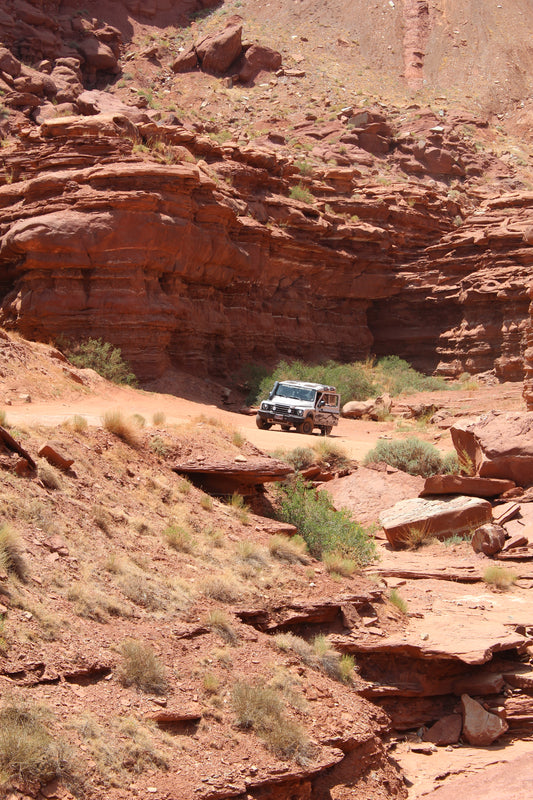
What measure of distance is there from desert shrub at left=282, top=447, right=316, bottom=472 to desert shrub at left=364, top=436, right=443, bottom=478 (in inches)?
51.4

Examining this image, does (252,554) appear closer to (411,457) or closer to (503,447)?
(503,447)

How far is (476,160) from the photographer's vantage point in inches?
1855

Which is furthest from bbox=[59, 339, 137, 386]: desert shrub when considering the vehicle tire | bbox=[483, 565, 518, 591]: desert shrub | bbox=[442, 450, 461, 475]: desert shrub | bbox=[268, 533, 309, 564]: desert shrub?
bbox=[483, 565, 518, 591]: desert shrub

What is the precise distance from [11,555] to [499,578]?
688 cm

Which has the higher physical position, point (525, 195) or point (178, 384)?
point (525, 195)

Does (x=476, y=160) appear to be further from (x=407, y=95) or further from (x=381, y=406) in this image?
(x=381, y=406)

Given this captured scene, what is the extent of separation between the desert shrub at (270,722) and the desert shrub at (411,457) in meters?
11.2

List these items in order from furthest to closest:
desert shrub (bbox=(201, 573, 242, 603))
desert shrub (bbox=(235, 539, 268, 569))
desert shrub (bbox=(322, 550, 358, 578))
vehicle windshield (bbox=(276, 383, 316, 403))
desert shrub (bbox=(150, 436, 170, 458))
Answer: vehicle windshield (bbox=(276, 383, 316, 403)), desert shrub (bbox=(150, 436, 170, 458)), desert shrub (bbox=(322, 550, 358, 578)), desert shrub (bbox=(235, 539, 268, 569)), desert shrub (bbox=(201, 573, 242, 603))

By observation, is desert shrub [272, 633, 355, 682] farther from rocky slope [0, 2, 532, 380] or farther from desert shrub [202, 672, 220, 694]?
rocky slope [0, 2, 532, 380]

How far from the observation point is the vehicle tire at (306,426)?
23.5m

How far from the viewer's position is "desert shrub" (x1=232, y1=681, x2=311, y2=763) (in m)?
6.50

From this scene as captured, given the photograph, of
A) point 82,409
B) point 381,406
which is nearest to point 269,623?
point 82,409

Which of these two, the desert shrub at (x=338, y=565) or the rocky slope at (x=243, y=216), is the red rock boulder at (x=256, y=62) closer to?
the rocky slope at (x=243, y=216)

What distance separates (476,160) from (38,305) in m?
31.3
